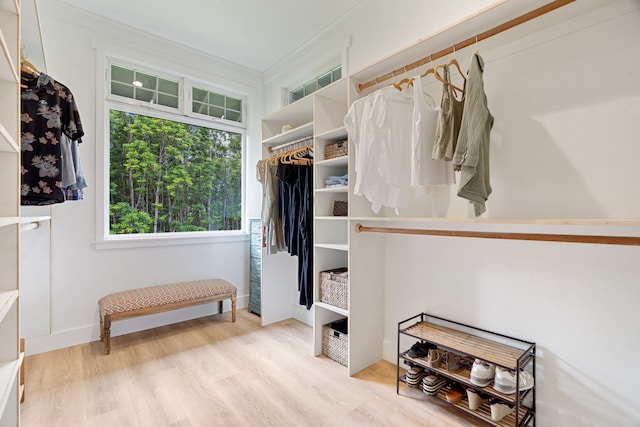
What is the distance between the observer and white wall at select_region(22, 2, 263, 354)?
8.50ft

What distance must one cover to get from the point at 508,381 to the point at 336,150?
175 centimetres

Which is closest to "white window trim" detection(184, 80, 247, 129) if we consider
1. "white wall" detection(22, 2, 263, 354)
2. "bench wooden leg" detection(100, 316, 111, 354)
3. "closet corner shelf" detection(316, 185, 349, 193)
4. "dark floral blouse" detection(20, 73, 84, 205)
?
"white wall" detection(22, 2, 263, 354)

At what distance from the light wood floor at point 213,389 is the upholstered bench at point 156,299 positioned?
0.28m

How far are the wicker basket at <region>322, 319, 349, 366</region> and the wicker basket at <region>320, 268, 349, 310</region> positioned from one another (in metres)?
0.24

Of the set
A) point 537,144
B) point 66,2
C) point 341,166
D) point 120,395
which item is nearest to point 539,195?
point 537,144

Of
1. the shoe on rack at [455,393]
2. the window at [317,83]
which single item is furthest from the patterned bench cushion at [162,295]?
the window at [317,83]

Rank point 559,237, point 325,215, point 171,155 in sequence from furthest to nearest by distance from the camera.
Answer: point 171,155 → point 325,215 → point 559,237

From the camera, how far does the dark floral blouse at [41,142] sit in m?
1.72

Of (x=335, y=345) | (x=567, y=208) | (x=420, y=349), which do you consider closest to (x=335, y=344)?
(x=335, y=345)

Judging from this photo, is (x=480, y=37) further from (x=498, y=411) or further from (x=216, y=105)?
(x=216, y=105)

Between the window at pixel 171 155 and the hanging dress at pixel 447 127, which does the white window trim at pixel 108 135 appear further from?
the hanging dress at pixel 447 127

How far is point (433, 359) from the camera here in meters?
1.85

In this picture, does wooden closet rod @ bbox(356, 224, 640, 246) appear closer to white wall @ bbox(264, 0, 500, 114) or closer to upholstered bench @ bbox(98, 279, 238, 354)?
white wall @ bbox(264, 0, 500, 114)

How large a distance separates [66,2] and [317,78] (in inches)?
87.2
